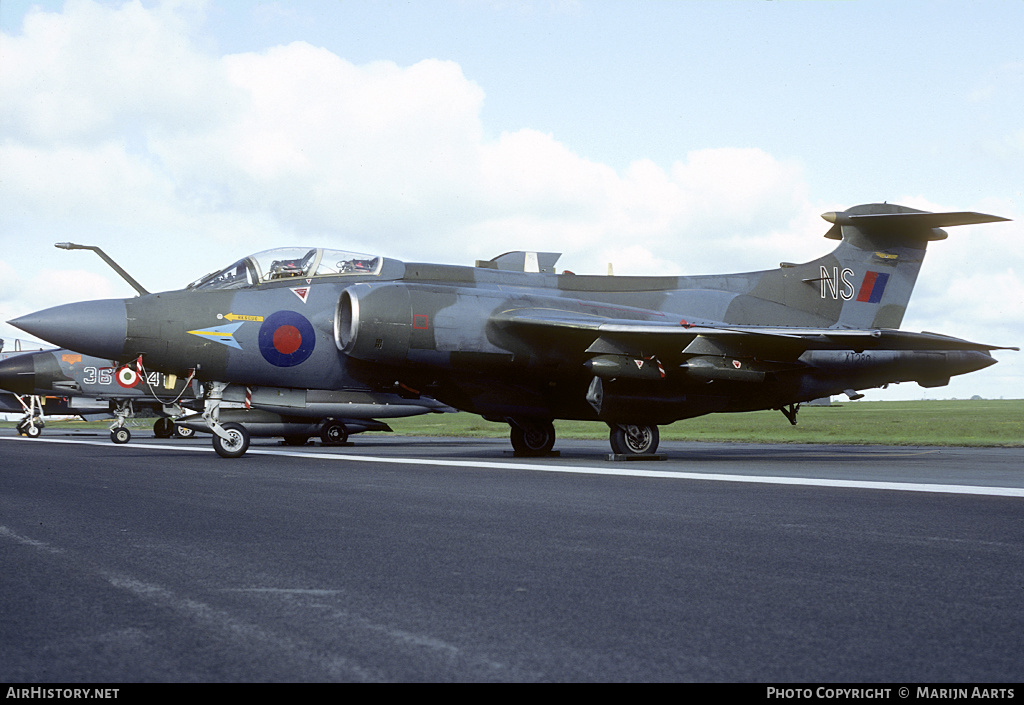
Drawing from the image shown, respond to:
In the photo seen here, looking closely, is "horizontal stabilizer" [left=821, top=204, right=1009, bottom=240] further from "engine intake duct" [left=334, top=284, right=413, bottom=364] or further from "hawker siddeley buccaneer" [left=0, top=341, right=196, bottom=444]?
"hawker siddeley buccaneer" [left=0, top=341, right=196, bottom=444]

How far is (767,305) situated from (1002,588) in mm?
13677

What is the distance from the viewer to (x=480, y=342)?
13461 millimetres

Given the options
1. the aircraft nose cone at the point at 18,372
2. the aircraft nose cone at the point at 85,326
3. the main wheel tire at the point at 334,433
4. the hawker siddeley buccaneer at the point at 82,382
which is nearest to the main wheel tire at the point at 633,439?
the aircraft nose cone at the point at 85,326

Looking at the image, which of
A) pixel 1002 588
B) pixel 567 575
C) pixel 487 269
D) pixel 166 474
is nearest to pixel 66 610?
pixel 567 575

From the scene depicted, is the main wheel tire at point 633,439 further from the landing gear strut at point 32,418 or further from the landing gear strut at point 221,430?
the landing gear strut at point 32,418

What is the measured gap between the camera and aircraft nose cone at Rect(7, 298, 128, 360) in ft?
40.1

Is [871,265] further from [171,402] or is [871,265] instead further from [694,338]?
[171,402]

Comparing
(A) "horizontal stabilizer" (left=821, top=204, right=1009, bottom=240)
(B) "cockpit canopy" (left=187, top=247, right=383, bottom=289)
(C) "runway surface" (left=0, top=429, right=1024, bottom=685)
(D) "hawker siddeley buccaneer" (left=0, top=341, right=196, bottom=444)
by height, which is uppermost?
(A) "horizontal stabilizer" (left=821, top=204, right=1009, bottom=240)

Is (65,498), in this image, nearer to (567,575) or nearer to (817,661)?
(567,575)

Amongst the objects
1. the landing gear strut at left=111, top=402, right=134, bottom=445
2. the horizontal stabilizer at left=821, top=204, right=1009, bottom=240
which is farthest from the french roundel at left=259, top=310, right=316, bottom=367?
the landing gear strut at left=111, top=402, right=134, bottom=445

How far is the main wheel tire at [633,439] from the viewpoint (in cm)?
1423

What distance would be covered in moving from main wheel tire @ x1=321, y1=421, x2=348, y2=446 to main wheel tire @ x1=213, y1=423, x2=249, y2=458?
24.0 ft

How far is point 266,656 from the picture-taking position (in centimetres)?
263

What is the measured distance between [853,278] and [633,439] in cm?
619
